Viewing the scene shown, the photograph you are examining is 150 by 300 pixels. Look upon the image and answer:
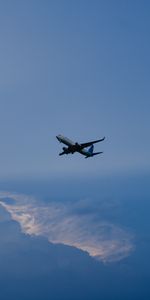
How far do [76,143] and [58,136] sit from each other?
26.2 ft

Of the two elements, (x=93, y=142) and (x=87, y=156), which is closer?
(x=93, y=142)

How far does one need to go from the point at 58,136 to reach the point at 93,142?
1546 centimetres

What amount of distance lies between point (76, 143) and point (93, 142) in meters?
7.90

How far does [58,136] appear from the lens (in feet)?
509

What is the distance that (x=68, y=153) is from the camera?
15362 centimetres

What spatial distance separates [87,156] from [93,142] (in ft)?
42.7

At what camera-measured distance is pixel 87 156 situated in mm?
159000

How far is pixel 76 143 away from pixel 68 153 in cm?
510

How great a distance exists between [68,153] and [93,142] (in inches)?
471

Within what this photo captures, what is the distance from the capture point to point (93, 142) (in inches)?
5797

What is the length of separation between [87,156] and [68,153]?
9257mm
